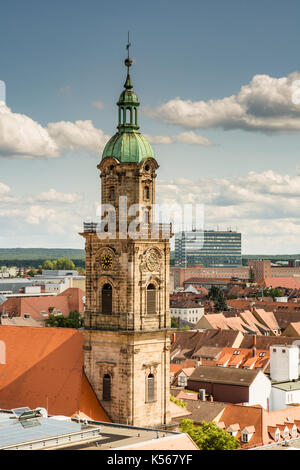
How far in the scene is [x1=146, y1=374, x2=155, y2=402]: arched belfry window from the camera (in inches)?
2263

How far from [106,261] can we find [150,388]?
9.63 m

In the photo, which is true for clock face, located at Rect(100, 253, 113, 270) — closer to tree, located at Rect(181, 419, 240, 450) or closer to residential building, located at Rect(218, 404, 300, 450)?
tree, located at Rect(181, 419, 240, 450)

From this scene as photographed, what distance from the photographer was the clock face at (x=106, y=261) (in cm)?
5725

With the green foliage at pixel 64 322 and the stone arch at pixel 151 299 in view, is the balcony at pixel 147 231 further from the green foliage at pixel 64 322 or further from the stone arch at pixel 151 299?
the green foliage at pixel 64 322

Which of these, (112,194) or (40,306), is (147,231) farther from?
(40,306)

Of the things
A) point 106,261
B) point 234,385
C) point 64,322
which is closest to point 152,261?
point 106,261

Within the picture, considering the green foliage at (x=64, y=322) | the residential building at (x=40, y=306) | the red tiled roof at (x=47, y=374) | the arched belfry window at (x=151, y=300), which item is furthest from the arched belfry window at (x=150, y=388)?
the residential building at (x=40, y=306)

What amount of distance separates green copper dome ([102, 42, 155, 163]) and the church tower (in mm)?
73

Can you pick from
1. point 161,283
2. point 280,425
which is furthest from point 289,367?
point 161,283

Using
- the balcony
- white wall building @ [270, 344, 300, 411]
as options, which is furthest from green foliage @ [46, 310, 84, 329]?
the balcony

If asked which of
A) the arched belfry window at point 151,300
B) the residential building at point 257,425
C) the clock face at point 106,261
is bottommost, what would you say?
the residential building at point 257,425

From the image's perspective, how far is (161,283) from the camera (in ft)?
191
